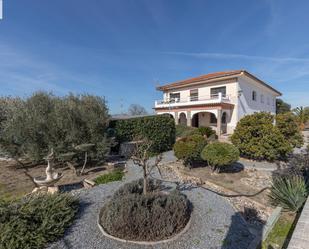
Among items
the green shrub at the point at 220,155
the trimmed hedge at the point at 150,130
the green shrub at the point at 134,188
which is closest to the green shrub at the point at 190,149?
the green shrub at the point at 220,155

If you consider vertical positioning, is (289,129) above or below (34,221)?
above

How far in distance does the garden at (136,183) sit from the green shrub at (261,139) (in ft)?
0.19

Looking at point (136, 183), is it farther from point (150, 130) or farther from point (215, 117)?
point (215, 117)

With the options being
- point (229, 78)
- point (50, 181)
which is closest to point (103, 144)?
point (50, 181)

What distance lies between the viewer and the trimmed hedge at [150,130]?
41.1ft

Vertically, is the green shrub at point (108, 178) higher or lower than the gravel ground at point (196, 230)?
higher

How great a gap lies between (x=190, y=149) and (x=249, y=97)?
17251mm

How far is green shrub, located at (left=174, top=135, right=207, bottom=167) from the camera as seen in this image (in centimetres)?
941

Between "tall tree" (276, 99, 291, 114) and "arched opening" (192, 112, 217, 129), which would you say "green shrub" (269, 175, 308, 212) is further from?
"tall tree" (276, 99, 291, 114)

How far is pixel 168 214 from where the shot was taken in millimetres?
4141

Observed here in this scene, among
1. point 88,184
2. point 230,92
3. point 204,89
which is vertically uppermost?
point 204,89

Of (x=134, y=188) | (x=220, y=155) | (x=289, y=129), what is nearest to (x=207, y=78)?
(x=289, y=129)

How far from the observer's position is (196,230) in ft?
14.0

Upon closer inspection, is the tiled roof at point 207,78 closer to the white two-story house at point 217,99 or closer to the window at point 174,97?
the white two-story house at point 217,99
